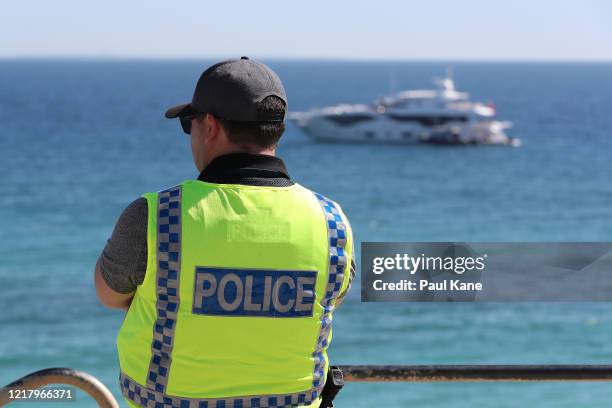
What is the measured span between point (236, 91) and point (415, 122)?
56.5 metres

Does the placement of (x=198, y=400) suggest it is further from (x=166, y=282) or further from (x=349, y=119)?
(x=349, y=119)

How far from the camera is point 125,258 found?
6.03 ft

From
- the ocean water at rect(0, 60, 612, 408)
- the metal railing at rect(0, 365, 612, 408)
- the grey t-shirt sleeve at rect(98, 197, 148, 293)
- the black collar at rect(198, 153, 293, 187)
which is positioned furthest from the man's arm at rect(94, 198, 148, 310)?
the ocean water at rect(0, 60, 612, 408)

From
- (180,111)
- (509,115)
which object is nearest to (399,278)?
(180,111)

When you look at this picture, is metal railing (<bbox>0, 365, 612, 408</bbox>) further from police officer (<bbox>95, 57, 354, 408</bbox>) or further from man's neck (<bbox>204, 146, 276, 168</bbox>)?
man's neck (<bbox>204, 146, 276, 168</bbox>)

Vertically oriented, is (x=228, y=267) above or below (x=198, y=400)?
above

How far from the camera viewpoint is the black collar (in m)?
1.87

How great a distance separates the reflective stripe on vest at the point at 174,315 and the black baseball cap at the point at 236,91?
178mm

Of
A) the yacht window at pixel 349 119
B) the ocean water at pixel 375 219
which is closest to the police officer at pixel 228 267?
the ocean water at pixel 375 219

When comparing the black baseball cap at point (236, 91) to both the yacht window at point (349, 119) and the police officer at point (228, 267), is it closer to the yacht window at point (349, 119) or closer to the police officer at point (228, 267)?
the police officer at point (228, 267)

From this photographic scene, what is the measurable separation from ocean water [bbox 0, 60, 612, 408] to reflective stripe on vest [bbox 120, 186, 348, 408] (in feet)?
36.8

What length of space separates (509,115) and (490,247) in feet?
273

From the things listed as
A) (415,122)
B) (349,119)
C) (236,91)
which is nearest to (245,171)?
(236,91)

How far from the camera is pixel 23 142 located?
55.8 metres
